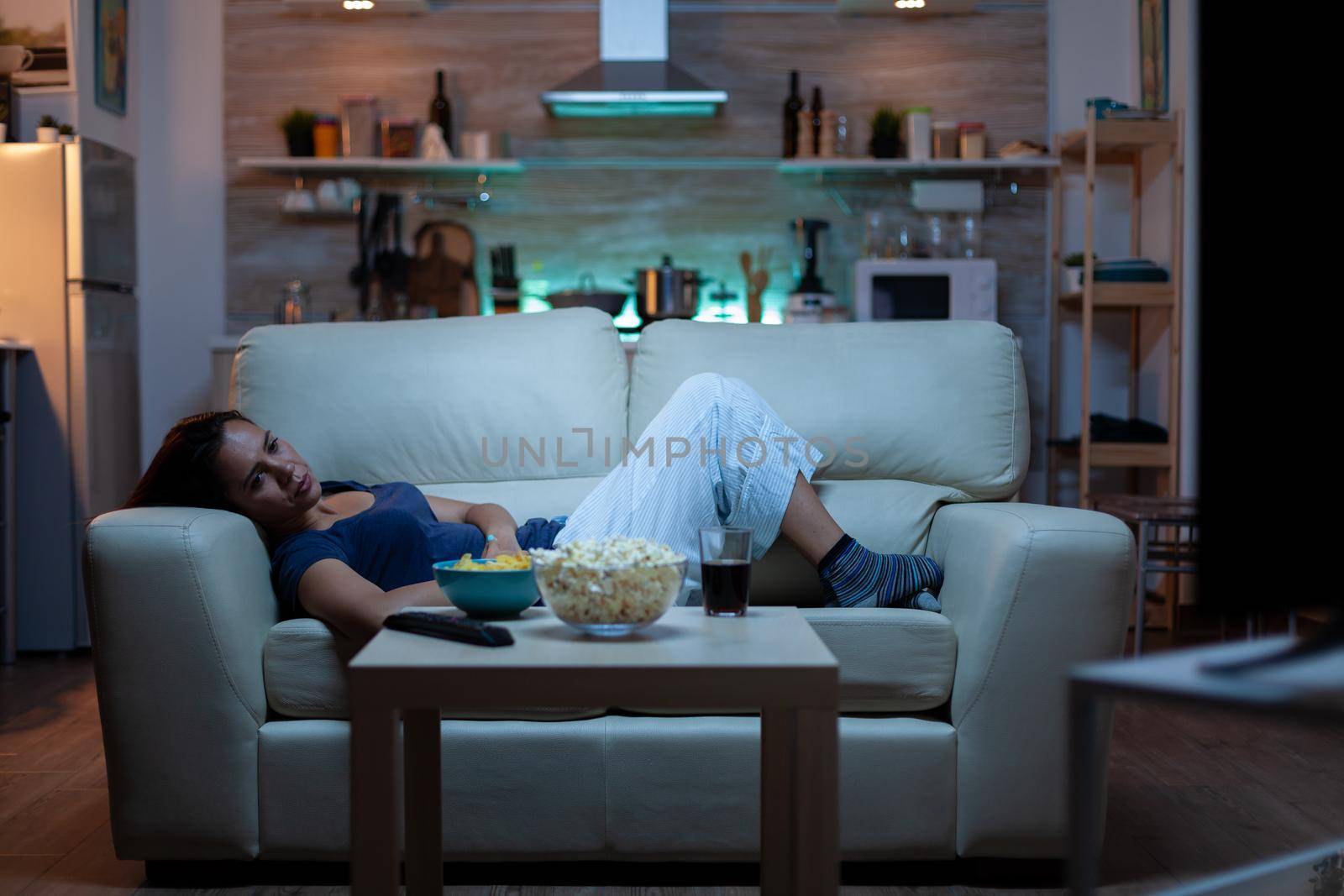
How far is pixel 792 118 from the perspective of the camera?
4.69m

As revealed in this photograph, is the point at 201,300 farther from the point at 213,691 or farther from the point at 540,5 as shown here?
the point at 213,691

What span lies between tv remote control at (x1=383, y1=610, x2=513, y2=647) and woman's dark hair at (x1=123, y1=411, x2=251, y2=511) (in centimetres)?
75

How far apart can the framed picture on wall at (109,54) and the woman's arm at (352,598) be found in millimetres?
3226

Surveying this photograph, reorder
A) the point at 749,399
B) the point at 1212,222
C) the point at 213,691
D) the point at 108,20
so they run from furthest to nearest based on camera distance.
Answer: the point at 108,20
the point at 749,399
the point at 213,691
the point at 1212,222

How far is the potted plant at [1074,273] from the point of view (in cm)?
443

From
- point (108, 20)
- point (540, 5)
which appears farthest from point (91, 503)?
point (540, 5)

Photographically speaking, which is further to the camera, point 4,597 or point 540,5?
point 540,5

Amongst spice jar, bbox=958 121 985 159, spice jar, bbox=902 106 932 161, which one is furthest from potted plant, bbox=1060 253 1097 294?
spice jar, bbox=902 106 932 161

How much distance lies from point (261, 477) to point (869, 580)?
104 cm

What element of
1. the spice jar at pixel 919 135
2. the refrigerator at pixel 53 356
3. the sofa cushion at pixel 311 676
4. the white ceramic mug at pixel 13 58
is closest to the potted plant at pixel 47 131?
the refrigerator at pixel 53 356

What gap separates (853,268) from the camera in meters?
4.73

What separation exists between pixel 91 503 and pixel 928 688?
3035 millimetres

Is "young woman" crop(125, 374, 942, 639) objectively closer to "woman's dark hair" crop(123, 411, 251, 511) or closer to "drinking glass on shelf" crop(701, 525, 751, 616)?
"woman's dark hair" crop(123, 411, 251, 511)

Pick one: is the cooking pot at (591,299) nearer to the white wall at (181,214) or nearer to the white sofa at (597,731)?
the white wall at (181,214)
